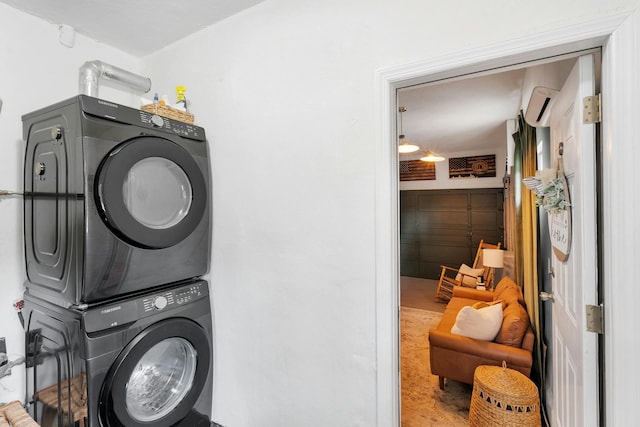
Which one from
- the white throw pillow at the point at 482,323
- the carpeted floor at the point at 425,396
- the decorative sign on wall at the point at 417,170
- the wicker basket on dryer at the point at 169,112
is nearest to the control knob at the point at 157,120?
the wicker basket on dryer at the point at 169,112

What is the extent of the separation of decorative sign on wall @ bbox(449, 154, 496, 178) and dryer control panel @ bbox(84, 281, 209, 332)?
226 inches

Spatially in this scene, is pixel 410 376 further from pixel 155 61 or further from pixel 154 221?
pixel 155 61

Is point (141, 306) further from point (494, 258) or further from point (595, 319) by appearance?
point (494, 258)

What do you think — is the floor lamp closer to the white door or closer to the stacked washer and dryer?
the white door

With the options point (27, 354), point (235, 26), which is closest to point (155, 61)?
point (235, 26)

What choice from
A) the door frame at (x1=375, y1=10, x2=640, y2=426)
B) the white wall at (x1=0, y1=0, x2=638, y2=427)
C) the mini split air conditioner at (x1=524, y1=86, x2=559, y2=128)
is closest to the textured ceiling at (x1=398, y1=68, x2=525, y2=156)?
the mini split air conditioner at (x1=524, y1=86, x2=559, y2=128)

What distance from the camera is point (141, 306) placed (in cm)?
131

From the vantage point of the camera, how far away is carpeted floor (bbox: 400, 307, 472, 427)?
2236mm

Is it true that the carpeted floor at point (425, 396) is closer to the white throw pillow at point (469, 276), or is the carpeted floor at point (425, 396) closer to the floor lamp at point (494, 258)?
the floor lamp at point (494, 258)

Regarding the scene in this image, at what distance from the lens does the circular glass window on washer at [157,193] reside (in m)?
1.28

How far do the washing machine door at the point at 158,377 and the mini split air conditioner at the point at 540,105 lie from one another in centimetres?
218

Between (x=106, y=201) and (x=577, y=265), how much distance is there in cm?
188

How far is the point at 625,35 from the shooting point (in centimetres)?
88

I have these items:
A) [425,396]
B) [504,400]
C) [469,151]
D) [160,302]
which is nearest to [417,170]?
[469,151]
